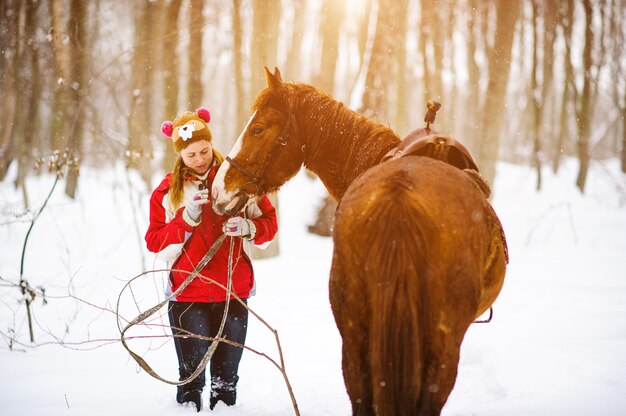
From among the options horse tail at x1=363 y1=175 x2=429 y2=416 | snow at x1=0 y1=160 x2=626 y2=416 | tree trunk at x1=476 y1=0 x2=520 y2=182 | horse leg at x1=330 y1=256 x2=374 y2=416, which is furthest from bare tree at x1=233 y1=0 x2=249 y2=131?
horse tail at x1=363 y1=175 x2=429 y2=416

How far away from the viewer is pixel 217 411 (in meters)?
2.94

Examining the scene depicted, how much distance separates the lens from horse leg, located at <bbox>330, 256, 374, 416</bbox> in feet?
6.43

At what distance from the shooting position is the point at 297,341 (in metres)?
4.59

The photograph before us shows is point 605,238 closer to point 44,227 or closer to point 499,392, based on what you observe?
point 499,392

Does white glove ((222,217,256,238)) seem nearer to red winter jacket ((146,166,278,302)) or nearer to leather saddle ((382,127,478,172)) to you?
red winter jacket ((146,166,278,302))

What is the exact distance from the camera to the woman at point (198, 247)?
107 inches

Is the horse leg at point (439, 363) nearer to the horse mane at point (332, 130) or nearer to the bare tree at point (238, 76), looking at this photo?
the horse mane at point (332, 130)

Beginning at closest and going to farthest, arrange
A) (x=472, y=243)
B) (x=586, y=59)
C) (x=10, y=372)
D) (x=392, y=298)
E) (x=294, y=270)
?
(x=392, y=298), (x=472, y=243), (x=10, y=372), (x=294, y=270), (x=586, y=59)

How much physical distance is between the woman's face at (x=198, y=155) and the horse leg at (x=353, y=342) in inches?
48.7

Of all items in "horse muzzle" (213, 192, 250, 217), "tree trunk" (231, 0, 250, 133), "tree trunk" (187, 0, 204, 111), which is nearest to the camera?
"horse muzzle" (213, 192, 250, 217)

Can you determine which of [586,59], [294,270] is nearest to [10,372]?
[294,270]

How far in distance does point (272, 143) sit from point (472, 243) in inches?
56.7

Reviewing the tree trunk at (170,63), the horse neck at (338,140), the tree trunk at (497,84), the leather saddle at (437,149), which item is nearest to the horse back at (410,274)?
the leather saddle at (437,149)

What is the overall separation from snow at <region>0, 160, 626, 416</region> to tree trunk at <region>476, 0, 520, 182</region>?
6.69ft
